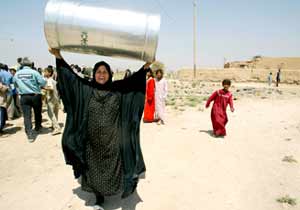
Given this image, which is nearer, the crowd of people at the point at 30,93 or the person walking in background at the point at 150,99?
the crowd of people at the point at 30,93

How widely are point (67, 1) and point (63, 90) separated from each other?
84cm

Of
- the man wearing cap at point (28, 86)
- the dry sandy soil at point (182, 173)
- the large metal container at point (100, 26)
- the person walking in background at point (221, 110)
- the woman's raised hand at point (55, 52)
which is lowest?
the dry sandy soil at point (182, 173)

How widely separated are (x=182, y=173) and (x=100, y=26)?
245 cm

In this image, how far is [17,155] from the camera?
4.45 meters

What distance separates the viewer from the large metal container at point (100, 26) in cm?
203

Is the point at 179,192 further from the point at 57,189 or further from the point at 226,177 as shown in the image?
the point at 57,189

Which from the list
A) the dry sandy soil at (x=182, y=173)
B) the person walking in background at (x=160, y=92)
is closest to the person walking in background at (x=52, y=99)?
the dry sandy soil at (x=182, y=173)

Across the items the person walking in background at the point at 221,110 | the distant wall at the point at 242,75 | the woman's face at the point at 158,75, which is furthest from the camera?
the distant wall at the point at 242,75

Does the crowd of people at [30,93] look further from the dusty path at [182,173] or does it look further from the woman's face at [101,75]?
the woman's face at [101,75]

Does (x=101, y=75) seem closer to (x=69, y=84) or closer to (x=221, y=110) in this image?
(x=69, y=84)

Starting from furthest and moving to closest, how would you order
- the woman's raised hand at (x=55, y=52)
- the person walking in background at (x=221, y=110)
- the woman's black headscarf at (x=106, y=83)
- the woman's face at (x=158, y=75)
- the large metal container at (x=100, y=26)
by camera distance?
the woman's face at (x=158, y=75)
the person walking in background at (x=221, y=110)
the woman's black headscarf at (x=106, y=83)
the woman's raised hand at (x=55, y=52)
the large metal container at (x=100, y=26)

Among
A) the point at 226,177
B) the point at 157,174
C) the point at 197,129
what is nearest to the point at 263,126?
the point at 197,129

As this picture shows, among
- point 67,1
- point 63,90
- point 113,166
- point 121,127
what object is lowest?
point 113,166

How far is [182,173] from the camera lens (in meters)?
3.64
